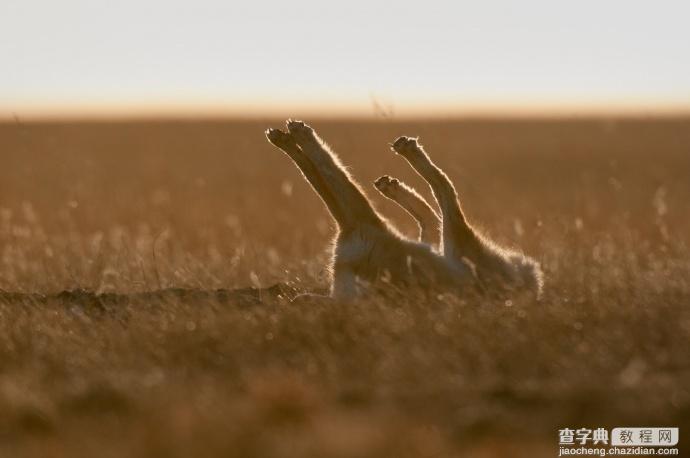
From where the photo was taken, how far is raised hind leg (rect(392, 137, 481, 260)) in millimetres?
7352

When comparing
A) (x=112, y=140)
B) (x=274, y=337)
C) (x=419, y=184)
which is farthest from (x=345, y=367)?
(x=112, y=140)

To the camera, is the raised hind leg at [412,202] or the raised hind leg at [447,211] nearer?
the raised hind leg at [447,211]

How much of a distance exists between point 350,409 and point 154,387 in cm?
86

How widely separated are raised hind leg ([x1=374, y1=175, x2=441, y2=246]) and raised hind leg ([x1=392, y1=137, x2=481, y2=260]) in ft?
1.44

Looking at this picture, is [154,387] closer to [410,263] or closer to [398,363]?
[398,363]

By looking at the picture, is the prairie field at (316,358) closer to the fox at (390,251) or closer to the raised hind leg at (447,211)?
the fox at (390,251)

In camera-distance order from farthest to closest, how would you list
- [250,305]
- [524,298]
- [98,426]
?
[250,305] < [524,298] < [98,426]

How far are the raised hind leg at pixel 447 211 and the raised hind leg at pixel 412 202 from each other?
44 cm

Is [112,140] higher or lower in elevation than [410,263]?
higher

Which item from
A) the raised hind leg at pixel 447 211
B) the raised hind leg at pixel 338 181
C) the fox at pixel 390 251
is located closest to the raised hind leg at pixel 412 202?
the raised hind leg at pixel 447 211

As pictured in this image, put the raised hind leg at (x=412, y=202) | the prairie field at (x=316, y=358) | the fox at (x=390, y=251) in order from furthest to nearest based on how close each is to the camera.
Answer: the raised hind leg at (x=412, y=202) < the fox at (x=390, y=251) < the prairie field at (x=316, y=358)

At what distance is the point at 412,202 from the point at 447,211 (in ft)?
2.51

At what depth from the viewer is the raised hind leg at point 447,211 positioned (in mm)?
7352

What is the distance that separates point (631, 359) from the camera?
584 cm
